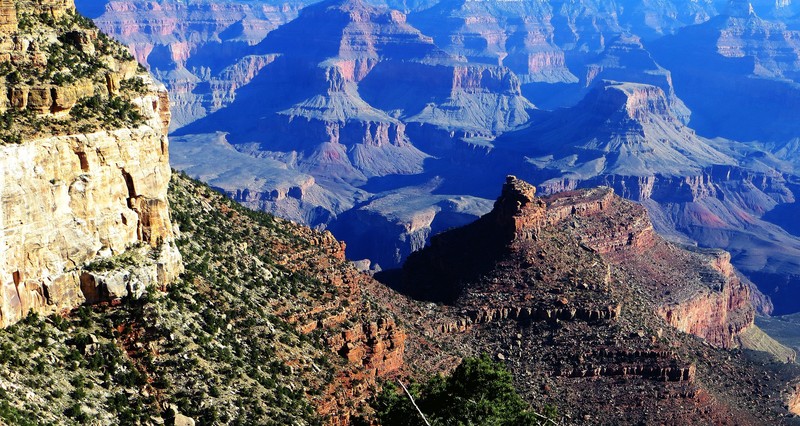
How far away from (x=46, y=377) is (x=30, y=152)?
725cm

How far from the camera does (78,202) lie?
1510 inches

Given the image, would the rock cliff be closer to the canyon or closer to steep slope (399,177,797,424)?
steep slope (399,177,797,424)

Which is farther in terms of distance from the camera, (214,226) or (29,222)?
(214,226)

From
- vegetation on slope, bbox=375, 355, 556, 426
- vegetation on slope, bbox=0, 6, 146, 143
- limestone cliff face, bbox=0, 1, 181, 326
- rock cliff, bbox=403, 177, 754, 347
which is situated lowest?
rock cliff, bbox=403, 177, 754, 347

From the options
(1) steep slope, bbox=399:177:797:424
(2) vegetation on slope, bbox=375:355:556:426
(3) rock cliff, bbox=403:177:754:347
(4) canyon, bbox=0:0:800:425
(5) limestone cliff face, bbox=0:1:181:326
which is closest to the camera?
(5) limestone cliff face, bbox=0:1:181:326

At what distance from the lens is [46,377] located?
35.9 m

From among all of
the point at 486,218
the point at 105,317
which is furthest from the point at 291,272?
the point at 486,218

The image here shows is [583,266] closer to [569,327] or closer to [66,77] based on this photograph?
[569,327]

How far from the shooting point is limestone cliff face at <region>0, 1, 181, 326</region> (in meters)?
35.9

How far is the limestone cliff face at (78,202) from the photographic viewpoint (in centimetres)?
3591

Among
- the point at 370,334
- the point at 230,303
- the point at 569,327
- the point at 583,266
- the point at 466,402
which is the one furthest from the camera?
the point at 583,266

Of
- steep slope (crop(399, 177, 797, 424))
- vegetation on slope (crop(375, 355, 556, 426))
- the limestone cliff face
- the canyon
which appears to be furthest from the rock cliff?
the limestone cliff face

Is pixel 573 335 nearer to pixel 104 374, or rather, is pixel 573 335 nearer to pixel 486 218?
pixel 486 218

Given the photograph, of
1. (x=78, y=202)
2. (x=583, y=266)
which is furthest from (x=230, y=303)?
(x=583, y=266)
